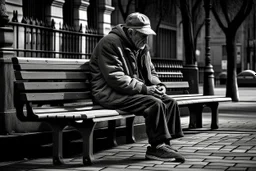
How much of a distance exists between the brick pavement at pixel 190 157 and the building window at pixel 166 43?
5036cm

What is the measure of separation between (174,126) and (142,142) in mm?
1521

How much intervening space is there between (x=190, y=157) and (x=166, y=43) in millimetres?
55624

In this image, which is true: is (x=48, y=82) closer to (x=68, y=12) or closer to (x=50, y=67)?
(x=50, y=67)

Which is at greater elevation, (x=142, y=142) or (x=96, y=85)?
(x=96, y=85)

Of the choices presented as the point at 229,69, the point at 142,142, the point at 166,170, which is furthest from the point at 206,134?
the point at 229,69

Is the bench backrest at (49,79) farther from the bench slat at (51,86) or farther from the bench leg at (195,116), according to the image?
the bench leg at (195,116)

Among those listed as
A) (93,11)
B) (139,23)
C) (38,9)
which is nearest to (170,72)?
(139,23)

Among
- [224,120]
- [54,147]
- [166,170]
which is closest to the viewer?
[166,170]

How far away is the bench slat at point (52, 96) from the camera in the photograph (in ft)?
21.9

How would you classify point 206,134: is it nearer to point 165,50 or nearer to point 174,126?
point 174,126

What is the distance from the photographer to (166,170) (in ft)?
20.4

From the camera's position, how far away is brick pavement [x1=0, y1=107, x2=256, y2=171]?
21.1 ft

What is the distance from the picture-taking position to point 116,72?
6992mm

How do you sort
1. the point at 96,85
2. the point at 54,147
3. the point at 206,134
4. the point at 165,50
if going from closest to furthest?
1. the point at 54,147
2. the point at 96,85
3. the point at 206,134
4. the point at 165,50
